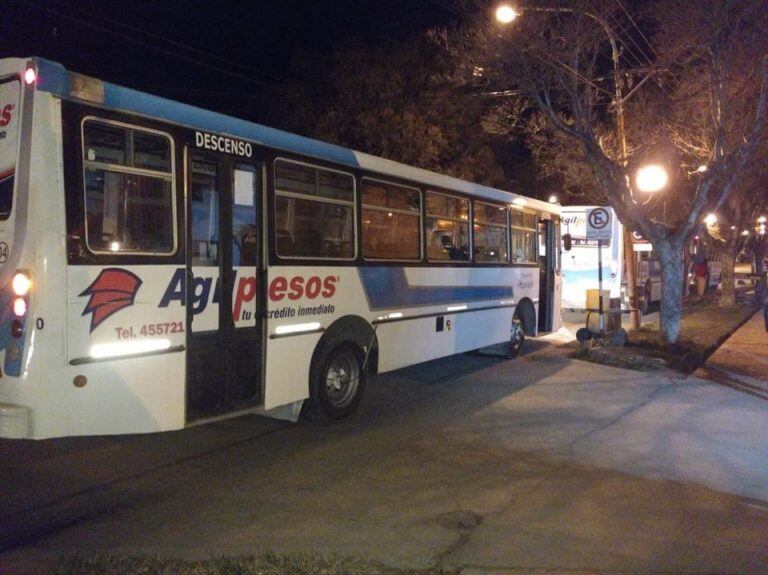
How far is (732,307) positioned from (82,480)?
24.7m

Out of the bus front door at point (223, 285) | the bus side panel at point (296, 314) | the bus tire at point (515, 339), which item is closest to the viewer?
the bus front door at point (223, 285)

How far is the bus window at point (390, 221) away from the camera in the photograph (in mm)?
8993

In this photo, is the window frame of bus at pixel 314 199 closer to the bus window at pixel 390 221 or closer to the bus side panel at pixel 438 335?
the bus window at pixel 390 221

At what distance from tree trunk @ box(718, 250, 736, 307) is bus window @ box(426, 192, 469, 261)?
1863 centimetres

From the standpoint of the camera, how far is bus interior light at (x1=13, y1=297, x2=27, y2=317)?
17.7ft

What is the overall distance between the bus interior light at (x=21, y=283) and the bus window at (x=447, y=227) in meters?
5.83

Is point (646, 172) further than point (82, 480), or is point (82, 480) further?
point (646, 172)


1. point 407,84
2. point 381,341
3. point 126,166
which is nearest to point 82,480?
point 126,166

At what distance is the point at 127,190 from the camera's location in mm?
6047

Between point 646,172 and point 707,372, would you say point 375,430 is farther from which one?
point 646,172

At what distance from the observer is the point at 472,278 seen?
11.6 metres

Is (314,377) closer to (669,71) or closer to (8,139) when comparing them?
(8,139)

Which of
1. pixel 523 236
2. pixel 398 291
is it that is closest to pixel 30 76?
pixel 398 291

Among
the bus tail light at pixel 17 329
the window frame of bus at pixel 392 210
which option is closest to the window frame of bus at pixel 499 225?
the window frame of bus at pixel 392 210
